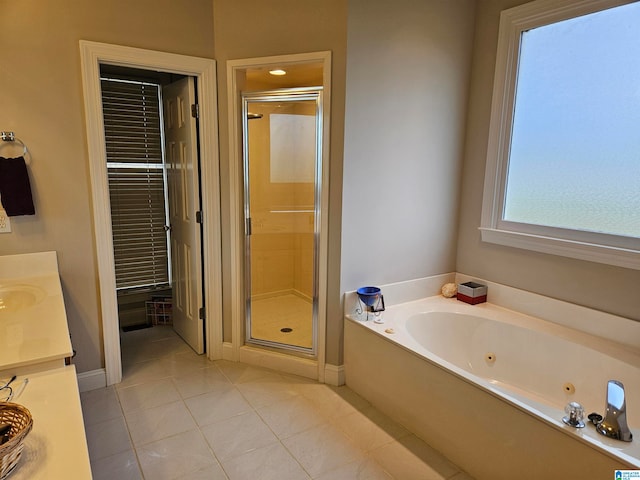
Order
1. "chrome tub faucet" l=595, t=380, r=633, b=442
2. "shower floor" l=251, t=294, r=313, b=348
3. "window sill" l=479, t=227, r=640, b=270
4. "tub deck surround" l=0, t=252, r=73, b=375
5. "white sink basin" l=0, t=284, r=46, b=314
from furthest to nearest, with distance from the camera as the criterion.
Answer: "shower floor" l=251, t=294, r=313, b=348, "window sill" l=479, t=227, r=640, b=270, "white sink basin" l=0, t=284, r=46, b=314, "chrome tub faucet" l=595, t=380, r=633, b=442, "tub deck surround" l=0, t=252, r=73, b=375

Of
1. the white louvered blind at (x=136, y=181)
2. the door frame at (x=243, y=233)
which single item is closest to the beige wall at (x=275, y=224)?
the door frame at (x=243, y=233)

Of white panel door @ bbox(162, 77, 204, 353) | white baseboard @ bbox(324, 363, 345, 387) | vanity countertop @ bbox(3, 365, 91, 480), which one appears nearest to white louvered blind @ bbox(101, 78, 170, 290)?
white panel door @ bbox(162, 77, 204, 353)

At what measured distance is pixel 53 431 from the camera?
1.02 m

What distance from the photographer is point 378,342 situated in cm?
244

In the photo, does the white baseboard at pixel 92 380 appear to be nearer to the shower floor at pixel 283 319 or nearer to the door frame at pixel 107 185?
the door frame at pixel 107 185

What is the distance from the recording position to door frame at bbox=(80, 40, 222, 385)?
2.43 meters

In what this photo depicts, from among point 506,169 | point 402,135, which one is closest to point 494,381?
point 506,169

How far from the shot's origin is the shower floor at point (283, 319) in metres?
3.01

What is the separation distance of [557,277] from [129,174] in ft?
11.1

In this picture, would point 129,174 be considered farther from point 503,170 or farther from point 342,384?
point 503,170

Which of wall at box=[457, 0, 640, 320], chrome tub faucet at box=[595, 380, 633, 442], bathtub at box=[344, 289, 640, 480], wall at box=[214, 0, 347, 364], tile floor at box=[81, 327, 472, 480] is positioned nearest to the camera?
chrome tub faucet at box=[595, 380, 633, 442]

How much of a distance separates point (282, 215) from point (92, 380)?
1760mm

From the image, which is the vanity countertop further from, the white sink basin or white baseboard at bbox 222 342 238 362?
white baseboard at bbox 222 342 238 362

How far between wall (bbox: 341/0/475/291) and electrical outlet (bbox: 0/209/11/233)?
6.28 ft
